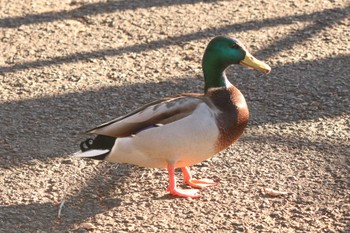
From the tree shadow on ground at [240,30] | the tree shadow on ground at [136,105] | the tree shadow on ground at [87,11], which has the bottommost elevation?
the tree shadow on ground at [136,105]

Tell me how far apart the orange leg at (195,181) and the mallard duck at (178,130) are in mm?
114

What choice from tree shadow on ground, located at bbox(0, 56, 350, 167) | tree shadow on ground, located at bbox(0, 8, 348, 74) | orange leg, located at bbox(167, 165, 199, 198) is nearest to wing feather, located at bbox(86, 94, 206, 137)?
orange leg, located at bbox(167, 165, 199, 198)

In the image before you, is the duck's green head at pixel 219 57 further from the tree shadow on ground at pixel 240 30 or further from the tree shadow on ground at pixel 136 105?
the tree shadow on ground at pixel 240 30

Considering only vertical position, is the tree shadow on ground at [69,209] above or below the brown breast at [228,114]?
below

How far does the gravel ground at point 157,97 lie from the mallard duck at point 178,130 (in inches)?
9.3

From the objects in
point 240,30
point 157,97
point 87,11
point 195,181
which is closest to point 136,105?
point 157,97

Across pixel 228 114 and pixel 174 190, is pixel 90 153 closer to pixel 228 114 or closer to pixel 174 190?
pixel 174 190

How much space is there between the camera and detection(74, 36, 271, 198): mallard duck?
4332 millimetres

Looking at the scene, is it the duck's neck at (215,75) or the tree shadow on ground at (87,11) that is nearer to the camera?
the duck's neck at (215,75)

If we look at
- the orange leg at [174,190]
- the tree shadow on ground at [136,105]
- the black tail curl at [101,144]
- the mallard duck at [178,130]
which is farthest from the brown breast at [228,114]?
the tree shadow on ground at [136,105]

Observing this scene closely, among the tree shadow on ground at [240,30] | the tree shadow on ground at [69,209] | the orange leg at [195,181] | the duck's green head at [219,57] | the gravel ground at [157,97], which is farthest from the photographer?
the tree shadow on ground at [240,30]

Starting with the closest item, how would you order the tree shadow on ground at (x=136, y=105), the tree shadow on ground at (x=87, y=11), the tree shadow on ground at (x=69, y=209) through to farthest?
the tree shadow on ground at (x=69, y=209)
the tree shadow on ground at (x=136, y=105)
the tree shadow on ground at (x=87, y=11)

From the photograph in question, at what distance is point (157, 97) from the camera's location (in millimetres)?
5637

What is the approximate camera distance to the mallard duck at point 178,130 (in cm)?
433
